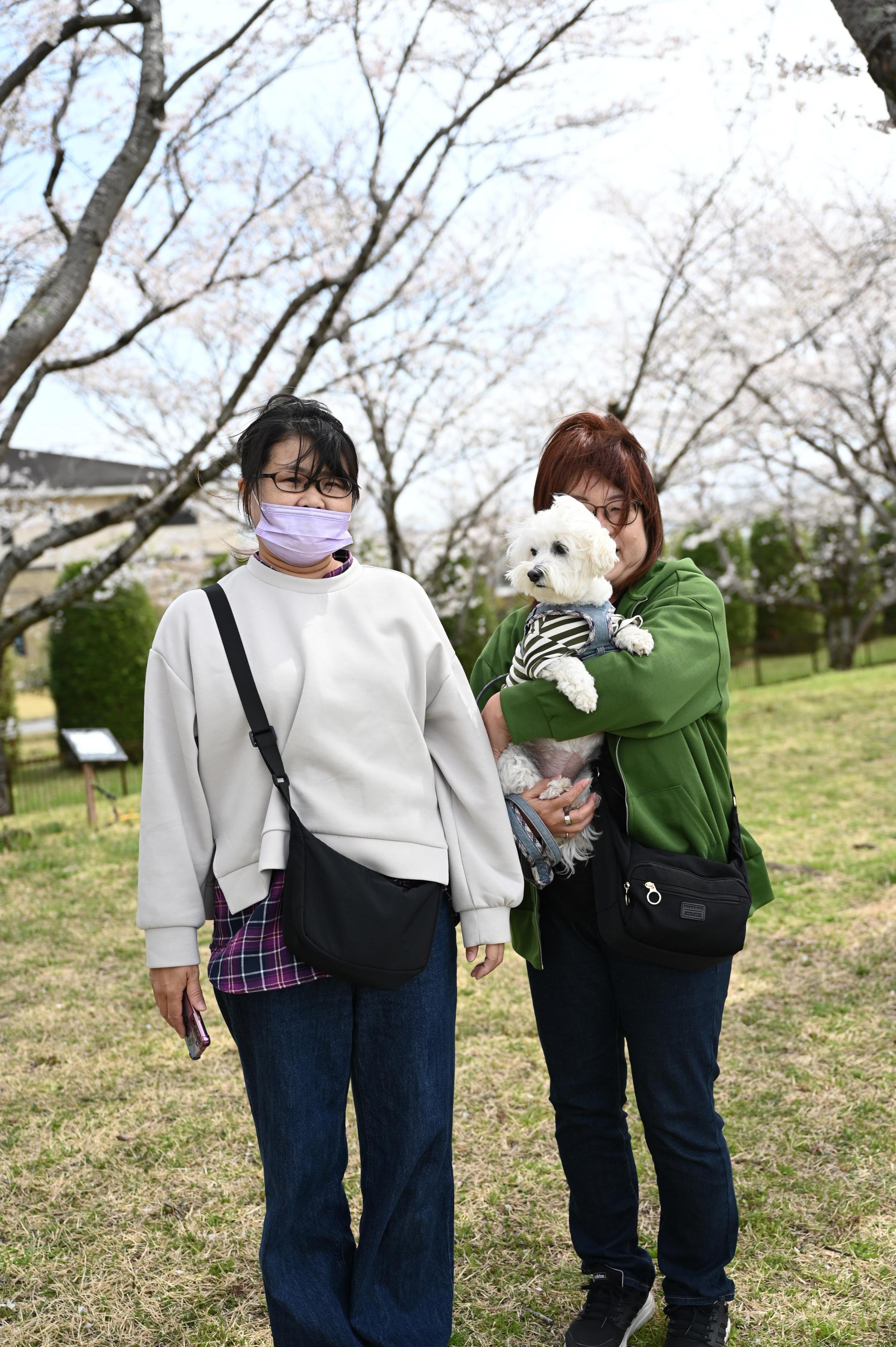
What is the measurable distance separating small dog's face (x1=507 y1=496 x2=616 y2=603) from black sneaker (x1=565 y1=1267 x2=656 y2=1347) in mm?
1557

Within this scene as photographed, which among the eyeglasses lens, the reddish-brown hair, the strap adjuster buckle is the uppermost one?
the reddish-brown hair

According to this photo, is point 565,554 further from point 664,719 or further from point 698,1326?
point 698,1326

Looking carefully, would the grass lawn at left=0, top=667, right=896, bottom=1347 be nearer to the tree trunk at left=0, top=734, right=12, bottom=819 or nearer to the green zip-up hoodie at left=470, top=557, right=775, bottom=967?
the green zip-up hoodie at left=470, top=557, right=775, bottom=967

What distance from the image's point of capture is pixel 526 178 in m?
8.54

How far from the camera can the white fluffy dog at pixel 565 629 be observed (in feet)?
6.07

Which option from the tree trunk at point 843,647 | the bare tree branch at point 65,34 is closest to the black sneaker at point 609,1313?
the bare tree branch at point 65,34

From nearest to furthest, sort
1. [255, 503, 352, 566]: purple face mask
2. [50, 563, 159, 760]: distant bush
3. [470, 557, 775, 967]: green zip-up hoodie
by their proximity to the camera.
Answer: [255, 503, 352, 566]: purple face mask, [470, 557, 775, 967]: green zip-up hoodie, [50, 563, 159, 760]: distant bush

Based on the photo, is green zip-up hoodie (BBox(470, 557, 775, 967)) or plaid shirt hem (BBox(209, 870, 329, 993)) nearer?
plaid shirt hem (BBox(209, 870, 329, 993))

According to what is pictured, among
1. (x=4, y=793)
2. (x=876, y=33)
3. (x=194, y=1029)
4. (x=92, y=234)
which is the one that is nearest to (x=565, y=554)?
(x=194, y=1029)

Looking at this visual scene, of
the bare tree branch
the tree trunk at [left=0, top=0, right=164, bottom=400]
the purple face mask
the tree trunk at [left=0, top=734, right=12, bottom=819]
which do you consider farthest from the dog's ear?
the tree trunk at [left=0, top=734, right=12, bottom=819]

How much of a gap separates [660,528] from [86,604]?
14.0m

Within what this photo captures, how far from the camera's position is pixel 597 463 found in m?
1.97

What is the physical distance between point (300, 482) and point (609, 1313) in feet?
6.38

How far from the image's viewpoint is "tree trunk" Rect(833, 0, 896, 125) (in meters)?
2.83
